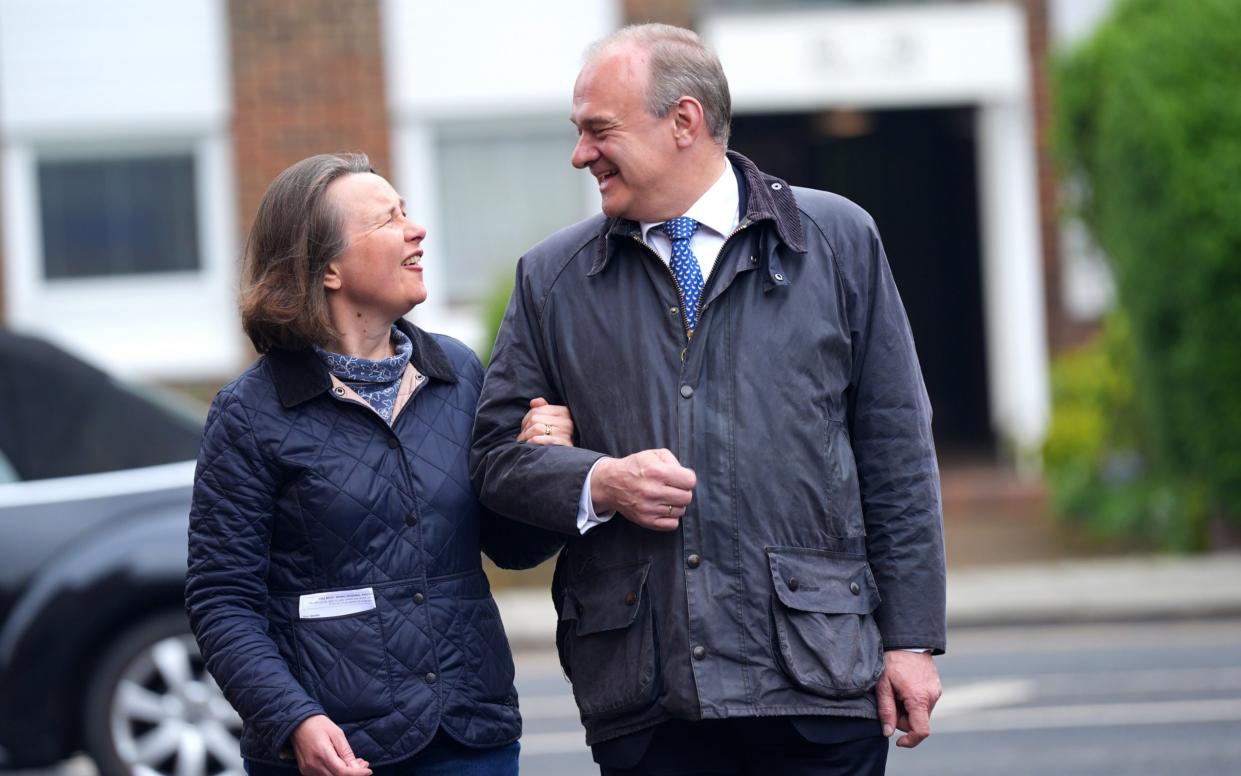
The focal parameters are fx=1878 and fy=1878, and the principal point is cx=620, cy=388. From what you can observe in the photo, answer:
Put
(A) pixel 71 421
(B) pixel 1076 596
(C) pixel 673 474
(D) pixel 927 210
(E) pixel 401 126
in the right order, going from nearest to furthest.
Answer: (C) pixel 673 474 → (A) pixel 71 421 → (B) pixel 1076 596 → (E) pixel 401 126 → (D) pixel 927 210

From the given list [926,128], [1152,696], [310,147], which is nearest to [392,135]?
[310,147]

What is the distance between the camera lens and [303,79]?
14289mm

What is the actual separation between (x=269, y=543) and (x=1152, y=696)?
588 cm

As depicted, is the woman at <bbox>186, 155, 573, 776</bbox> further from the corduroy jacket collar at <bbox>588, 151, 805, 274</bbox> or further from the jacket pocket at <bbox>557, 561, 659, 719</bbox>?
the corduroy jacket collar at <bbox>588, 151, 805, 274</bbox>

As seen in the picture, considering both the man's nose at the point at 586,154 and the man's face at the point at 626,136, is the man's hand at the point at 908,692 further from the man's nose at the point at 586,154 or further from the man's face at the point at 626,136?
the man's nose at the point at 586,154

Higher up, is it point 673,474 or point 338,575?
point 673,474

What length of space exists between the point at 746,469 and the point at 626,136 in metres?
0.63

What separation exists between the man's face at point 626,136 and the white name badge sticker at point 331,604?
826 mm

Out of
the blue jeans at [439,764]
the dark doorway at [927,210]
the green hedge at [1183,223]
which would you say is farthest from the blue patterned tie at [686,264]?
the dark doorway at [927,210]

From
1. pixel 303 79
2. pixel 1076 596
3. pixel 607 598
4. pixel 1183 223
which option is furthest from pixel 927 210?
pixel 607 598

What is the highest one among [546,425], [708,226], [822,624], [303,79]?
[303,79]

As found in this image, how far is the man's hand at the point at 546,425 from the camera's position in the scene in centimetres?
330

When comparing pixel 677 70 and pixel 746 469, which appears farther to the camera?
pixel 677 70

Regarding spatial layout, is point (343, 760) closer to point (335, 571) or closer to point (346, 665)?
point (346, 665)
